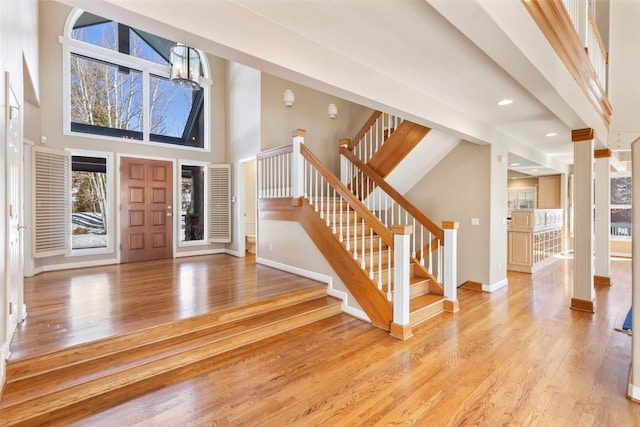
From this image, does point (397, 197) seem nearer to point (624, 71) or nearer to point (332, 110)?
point (332, 110)

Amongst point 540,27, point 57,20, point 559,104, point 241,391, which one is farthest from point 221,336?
point 57,20

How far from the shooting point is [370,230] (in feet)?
13.5

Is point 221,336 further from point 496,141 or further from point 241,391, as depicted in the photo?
point 496,141

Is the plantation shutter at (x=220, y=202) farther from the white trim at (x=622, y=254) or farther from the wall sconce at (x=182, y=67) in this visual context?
the white trim at (x=622, y=254)

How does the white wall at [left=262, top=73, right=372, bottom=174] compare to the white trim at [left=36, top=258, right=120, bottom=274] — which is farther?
the white wall at [left=262, top=73, right=372, bottom=174]

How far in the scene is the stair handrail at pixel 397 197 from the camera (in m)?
4.27

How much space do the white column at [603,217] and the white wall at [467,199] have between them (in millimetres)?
1858

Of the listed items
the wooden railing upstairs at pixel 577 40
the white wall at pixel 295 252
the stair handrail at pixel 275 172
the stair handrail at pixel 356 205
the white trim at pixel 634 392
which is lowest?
the white trim at pixel 634 392

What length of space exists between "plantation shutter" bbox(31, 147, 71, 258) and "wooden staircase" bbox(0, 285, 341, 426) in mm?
3295

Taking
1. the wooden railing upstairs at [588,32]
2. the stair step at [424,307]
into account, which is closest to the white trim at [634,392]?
the stair step at [424,307]

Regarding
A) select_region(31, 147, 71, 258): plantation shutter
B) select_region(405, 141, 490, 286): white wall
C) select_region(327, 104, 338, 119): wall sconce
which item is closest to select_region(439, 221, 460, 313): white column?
select_region(405, 141, 490, 286): white wall

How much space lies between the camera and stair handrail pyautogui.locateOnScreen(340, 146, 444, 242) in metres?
4.27

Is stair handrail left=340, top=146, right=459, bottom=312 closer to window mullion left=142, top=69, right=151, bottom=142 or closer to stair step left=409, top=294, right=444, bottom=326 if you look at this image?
stair step left=409, top=294, right=444, bottom=326

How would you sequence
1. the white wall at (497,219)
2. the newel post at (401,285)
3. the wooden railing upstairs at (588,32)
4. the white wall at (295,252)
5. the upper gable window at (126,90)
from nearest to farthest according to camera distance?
the newel post at (401,285) → the wooden railing upstairs at (588,32) → the white wall at (295,252) → the white wall at (497,219) → the upper gable window at (126,90)
